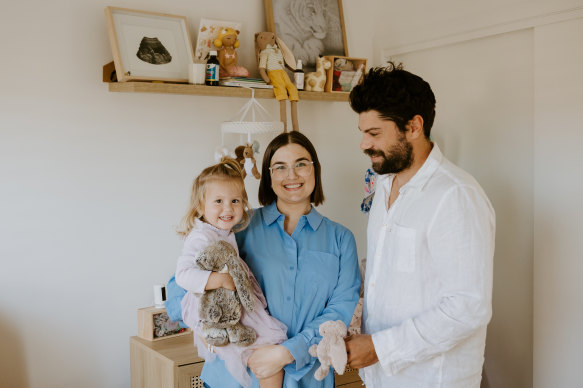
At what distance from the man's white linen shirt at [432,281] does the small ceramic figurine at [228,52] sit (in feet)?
4.18

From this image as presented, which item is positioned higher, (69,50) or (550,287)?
(69,50)

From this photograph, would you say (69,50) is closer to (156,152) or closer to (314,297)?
(156,152)

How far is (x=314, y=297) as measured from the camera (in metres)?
2.03

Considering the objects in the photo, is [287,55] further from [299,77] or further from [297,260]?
[297,260]

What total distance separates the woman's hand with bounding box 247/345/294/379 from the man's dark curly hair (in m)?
0.77

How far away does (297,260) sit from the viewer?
206 cm

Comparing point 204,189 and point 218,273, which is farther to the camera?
point 204,189

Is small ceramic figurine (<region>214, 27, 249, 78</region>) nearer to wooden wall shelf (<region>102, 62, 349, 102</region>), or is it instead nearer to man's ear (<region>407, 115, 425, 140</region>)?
wooden wall shelf (<region>102, 62, 349, 102</region>)

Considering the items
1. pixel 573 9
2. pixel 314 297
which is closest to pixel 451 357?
pixel 314 297

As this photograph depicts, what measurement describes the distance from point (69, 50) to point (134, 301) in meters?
1.17

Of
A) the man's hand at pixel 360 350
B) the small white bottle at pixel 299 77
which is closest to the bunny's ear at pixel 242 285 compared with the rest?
the man's hand at pixel 360 350

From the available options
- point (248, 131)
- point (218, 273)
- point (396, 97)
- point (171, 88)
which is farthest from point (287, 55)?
point (218, 273)

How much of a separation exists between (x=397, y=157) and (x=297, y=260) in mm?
482

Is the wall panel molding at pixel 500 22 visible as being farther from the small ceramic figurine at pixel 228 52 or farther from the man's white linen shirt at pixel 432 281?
the man's white linen shirt at pixel 432 281
